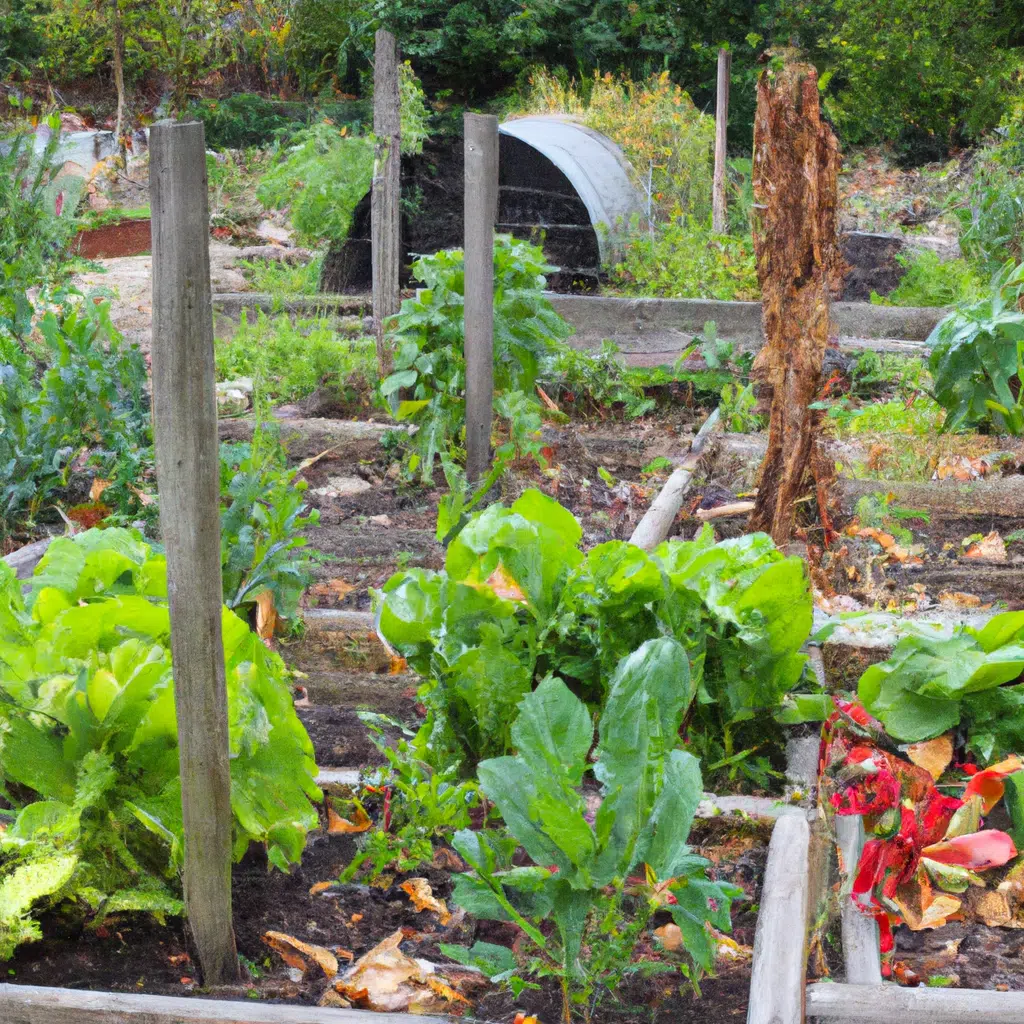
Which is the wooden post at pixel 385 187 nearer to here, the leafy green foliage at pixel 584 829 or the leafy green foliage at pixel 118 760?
the leafy green foliage at pixel 118 760

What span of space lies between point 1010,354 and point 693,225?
5.63 m

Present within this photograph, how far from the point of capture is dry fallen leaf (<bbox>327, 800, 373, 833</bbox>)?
6.64 feet

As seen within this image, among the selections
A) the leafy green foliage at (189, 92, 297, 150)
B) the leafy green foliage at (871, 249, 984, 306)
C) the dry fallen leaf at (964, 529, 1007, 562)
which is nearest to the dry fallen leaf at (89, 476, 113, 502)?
the dry fallen leaf at (964, 529, 1007, 562)

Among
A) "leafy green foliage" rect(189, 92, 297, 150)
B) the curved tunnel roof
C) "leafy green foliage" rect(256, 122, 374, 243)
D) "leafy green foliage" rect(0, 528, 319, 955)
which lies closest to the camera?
"leafy green foliage" rect(0, 528, 319, 955)

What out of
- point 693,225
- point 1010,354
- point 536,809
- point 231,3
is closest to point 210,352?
point 536,809

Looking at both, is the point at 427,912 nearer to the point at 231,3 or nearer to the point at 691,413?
the point at 691,413

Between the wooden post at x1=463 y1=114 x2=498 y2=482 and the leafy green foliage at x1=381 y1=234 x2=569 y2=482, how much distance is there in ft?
0.38

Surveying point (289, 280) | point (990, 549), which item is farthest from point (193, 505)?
point (289, 280)

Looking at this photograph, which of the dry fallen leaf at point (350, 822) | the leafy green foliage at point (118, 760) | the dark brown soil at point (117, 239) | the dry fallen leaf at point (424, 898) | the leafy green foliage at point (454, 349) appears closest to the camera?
the leafy green foliage at point (118, 760)

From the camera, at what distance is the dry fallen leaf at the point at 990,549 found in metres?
3.59

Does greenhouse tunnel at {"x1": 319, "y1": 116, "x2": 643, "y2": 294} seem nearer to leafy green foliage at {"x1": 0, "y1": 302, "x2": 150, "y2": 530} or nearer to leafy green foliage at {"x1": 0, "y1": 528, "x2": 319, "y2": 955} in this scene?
leafy green foliage at {"x1": 0, "y1": 302, "x2": 150, "y2": 530}

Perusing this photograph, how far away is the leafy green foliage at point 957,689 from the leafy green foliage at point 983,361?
224cm

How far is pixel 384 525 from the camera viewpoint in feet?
13.7

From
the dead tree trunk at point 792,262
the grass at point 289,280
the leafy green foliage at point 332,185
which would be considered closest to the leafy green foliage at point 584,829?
the dead tree trunk at point 792,262
